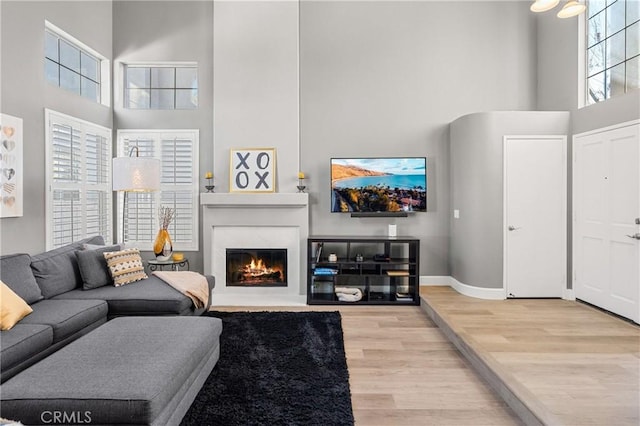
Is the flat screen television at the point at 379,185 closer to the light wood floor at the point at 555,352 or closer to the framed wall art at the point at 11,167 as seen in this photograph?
the light wood floor at the point at 555,352

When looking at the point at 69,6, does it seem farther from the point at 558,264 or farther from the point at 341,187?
the point at 558,264

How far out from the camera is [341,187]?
4973 mm

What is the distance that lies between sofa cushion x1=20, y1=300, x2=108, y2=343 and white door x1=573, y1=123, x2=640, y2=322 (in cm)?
471

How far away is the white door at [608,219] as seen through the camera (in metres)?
3.55

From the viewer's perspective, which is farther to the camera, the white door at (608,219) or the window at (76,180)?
the window at (76,180)

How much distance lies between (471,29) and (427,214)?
2549 millimetres

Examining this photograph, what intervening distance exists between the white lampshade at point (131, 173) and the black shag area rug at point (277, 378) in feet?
5.73

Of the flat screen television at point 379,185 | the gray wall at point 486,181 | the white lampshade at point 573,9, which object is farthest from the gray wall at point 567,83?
the flat screen television at point 379,185

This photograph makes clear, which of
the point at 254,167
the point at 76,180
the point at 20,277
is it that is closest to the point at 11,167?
the point at 76,180

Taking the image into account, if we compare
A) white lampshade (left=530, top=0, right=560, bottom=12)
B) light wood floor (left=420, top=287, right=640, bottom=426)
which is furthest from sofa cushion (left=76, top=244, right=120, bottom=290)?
white lampshade (left=530, top=0, right=560, bottom=12)

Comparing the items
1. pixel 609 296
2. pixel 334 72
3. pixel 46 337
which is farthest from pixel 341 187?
pixel 46 337

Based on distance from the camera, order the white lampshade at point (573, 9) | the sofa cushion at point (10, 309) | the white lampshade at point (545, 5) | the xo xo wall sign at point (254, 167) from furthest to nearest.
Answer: the xo xo wall sign at point (254, 167)
the white lampshade at point (573, 9)
the white lampshade at point (545, 5)
the sofa cushion at point (10, 309)

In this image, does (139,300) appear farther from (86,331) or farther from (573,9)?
(573,9)

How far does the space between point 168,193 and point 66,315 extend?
8.98 ft
